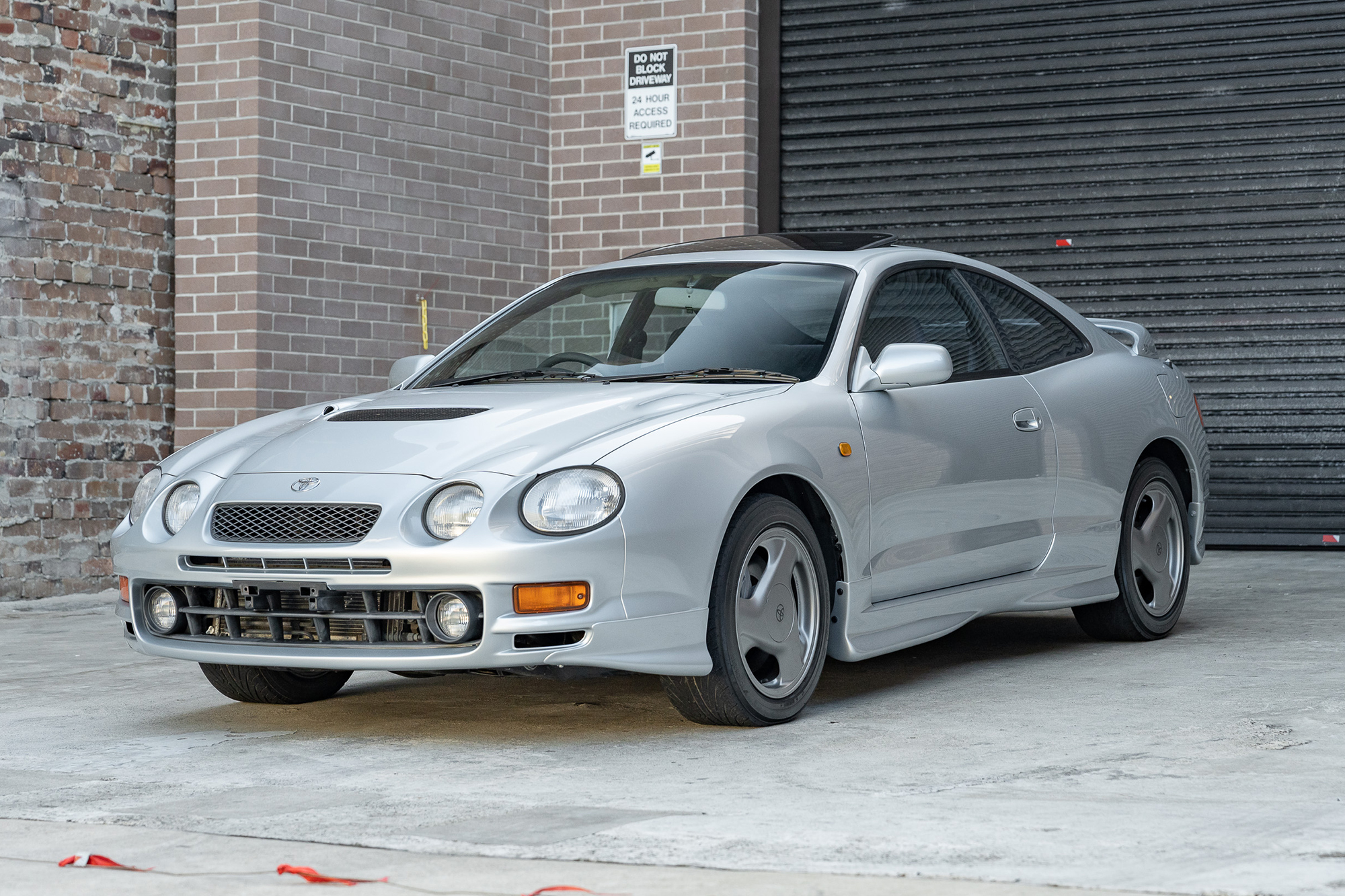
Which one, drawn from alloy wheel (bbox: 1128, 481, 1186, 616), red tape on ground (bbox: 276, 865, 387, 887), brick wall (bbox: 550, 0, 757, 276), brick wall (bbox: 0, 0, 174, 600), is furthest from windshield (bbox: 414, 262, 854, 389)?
brick wall (bbox: 550, 0, 757, 276)

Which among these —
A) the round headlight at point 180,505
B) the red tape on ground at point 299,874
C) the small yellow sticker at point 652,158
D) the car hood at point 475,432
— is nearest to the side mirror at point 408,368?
the car hood at point 475,432

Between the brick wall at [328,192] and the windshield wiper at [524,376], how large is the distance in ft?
14.2

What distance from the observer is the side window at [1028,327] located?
254 inches

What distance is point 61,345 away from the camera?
31.4 feet

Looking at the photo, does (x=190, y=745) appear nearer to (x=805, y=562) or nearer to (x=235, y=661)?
(x=235, y=661)

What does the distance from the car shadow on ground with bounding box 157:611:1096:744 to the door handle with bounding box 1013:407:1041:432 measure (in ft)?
2.90

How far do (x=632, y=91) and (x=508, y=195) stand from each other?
110cm

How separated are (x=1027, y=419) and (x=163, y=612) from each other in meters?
2.92

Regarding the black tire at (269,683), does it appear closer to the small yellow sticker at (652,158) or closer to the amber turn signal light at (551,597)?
the amber turn signal light at (551,597)

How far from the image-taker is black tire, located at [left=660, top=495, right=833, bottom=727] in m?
4.93

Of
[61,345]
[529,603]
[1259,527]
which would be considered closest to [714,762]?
[529,603]

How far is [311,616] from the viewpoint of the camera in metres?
4.84

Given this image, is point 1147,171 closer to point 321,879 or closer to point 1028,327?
point 1028,327

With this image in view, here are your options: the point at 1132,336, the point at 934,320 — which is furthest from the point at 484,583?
the point at 1132,336
